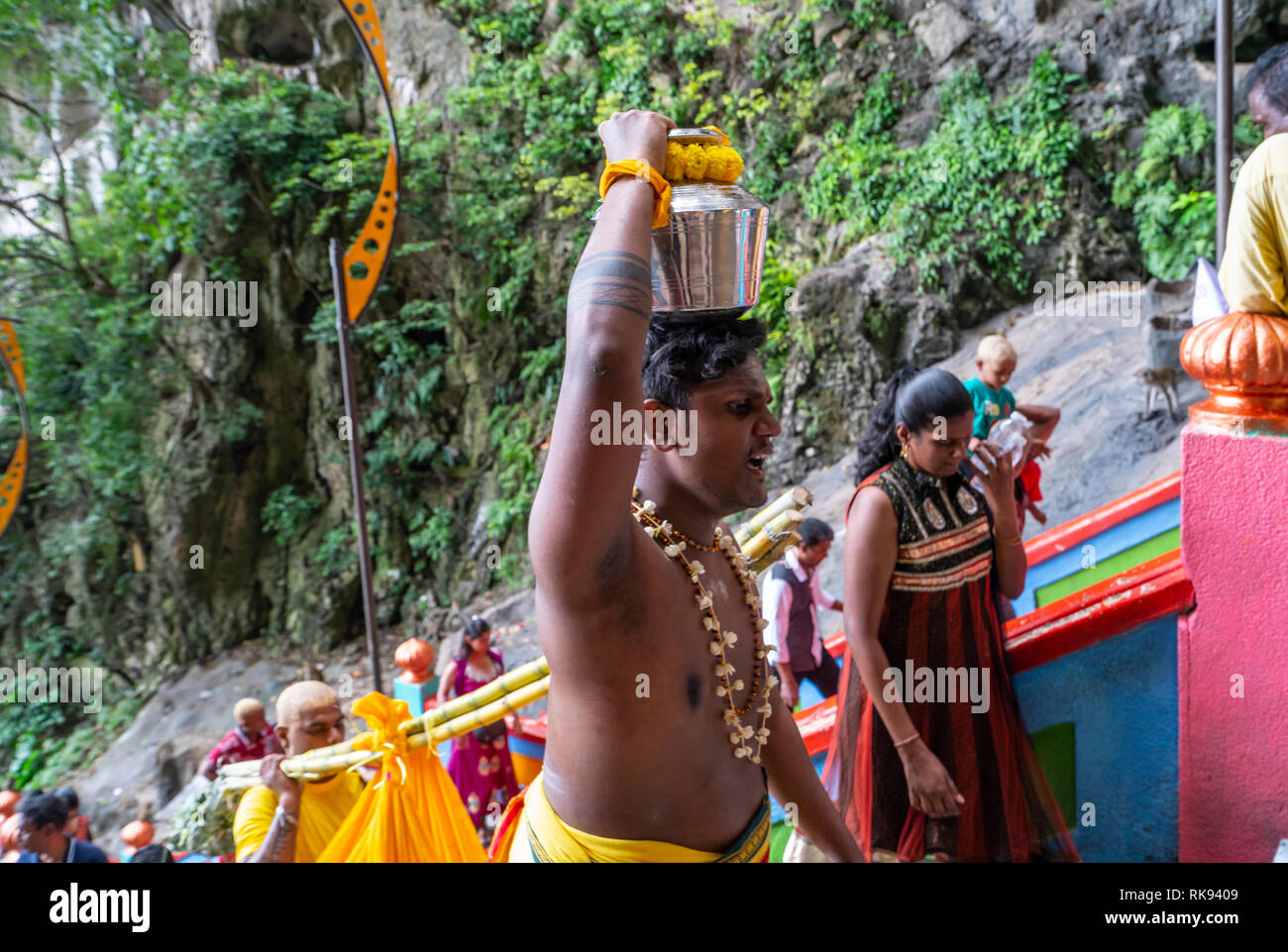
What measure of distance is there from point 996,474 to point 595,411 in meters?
1.84

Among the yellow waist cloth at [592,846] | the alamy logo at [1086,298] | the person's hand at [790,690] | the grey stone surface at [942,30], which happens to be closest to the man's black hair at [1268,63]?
the yellow waist cloth at [592,846]

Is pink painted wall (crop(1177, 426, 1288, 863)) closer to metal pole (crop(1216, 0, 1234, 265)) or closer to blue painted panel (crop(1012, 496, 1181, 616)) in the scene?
metal pole (crop(1216, 0, 1234, 265))

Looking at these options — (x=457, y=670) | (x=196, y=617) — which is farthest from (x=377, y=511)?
(x=457, y=670)

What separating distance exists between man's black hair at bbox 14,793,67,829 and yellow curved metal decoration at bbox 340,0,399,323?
7.12 ft

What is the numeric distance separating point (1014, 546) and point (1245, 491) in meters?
0.60

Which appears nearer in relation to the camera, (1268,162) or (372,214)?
(1268,162)

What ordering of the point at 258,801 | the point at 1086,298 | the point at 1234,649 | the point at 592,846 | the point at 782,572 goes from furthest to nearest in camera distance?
the point at 1086,298 → the point at 782,572 → the point at 258,801 → the point at 1234,649 → the point at 592,846

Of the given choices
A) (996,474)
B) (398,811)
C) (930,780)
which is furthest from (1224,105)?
(398,811)

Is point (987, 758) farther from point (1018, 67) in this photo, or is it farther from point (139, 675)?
Result: point (139, 675)

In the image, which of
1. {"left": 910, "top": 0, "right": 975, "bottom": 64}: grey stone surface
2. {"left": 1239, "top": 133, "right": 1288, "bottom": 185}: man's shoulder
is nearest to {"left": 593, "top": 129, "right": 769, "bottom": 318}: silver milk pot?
{"left": 1239, "top": 133, "right": 1288, "bottom": 185}: man's shoulder

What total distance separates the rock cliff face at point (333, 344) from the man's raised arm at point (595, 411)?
9139 mm

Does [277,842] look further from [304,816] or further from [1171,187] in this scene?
[1171,187]

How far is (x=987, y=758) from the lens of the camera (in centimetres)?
278

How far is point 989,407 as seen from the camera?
4.84 metres
